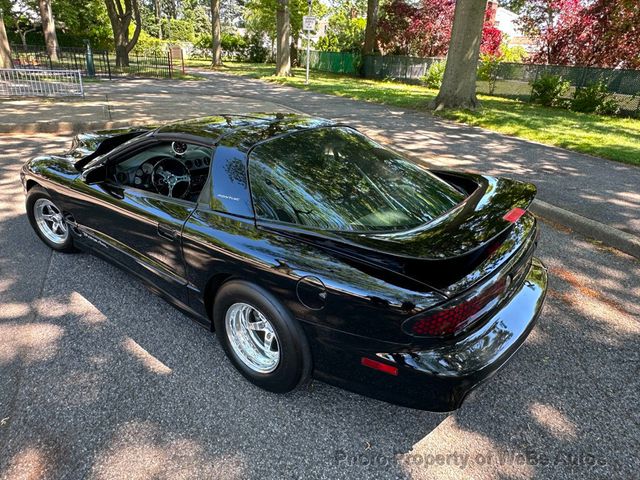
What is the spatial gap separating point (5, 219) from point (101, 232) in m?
2.22

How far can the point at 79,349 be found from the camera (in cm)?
272

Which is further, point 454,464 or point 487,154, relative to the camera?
point 487,154

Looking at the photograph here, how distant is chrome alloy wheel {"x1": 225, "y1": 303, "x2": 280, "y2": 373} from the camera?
238 cm

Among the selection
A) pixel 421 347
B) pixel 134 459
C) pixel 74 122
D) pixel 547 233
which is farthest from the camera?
pixel 74 122

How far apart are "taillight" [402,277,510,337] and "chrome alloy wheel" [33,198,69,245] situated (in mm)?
3336

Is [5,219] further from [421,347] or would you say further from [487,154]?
[487,154]

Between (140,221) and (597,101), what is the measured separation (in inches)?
613

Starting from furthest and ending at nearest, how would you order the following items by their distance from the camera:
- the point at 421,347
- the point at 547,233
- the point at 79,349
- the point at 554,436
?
the point at 547,233 < the point at 79,349 < the point at 554,436 < the point at 421,347

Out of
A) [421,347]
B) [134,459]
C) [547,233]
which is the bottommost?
[134,459]

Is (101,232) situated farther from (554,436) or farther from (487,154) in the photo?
(487,154)

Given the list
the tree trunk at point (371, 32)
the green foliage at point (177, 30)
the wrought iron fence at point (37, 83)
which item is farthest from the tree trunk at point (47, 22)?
the green foliage at point (177, 30)

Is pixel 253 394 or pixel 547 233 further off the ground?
pixel 547 233

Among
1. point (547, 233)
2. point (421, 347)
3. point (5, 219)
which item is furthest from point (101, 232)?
point (547, 233)

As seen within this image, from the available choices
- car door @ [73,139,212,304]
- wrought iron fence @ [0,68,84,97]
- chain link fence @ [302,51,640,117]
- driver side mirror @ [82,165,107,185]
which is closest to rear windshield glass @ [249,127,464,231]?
car door @ [73,139,212,304]
